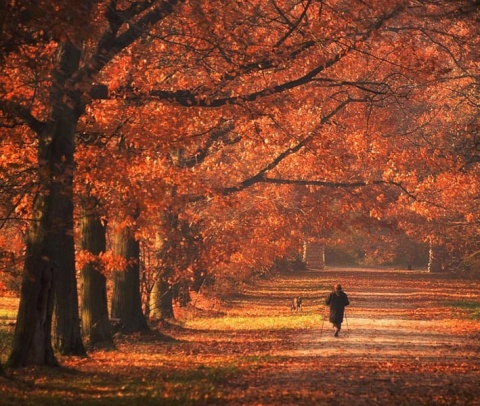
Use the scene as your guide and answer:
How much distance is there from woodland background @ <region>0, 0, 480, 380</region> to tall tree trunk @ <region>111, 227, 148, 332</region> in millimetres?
39

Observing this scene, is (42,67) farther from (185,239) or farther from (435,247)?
(435,247)

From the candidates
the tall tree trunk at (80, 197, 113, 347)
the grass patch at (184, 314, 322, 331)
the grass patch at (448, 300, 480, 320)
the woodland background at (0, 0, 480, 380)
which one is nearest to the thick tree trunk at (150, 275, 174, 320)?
the woodland background at (0, 0, 480, 380)

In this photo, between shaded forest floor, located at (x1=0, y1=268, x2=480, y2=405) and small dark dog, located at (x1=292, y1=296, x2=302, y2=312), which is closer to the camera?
shaded forest floor, located at (x1=0, y1=268, x2=480, y2=405)

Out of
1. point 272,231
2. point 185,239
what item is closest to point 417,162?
point 272,231

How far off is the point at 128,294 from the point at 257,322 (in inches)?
313

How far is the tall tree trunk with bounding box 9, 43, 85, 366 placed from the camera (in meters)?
15.9

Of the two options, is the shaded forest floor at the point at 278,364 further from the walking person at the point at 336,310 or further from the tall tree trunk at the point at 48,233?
the tall tree trunk at the point at 48,233

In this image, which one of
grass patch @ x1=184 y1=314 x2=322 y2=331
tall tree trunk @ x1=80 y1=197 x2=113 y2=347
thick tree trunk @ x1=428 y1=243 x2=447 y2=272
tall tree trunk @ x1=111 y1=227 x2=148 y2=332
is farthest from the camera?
thick tree trunk @ x1=428 y1=243 x2=447 y2=272

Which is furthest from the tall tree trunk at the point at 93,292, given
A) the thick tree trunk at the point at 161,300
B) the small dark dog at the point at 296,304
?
the small dark dog at the point at 296,304

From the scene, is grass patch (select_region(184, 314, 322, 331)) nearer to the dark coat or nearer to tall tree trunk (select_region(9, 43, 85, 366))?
the dark coat

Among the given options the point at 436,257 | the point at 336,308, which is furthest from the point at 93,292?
the point at 436,257

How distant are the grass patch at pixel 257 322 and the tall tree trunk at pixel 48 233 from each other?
13618 millimetres

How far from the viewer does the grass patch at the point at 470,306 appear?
36312mm

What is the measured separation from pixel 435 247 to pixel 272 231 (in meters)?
48.6
